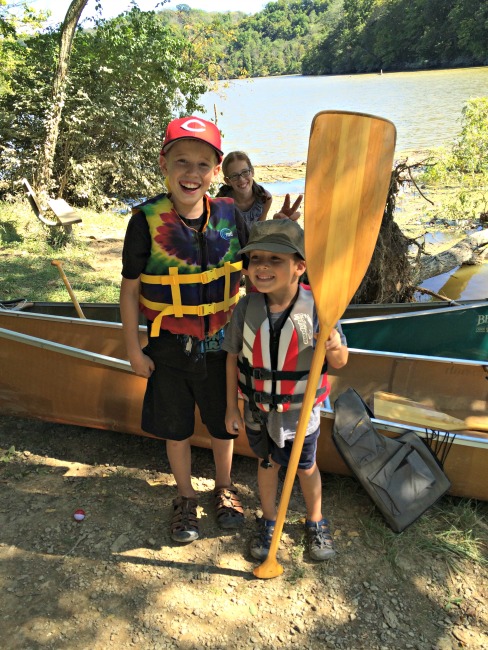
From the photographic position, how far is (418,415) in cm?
297

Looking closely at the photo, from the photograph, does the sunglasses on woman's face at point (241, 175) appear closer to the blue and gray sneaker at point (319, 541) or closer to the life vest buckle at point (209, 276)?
the life vest buckle at point (209, 276)

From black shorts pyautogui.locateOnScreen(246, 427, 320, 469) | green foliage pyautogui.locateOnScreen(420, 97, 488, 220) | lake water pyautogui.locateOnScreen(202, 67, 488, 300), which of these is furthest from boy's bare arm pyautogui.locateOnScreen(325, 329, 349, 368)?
green foliage pyautogui.locateOnScreen(420, 97, 488, 220)

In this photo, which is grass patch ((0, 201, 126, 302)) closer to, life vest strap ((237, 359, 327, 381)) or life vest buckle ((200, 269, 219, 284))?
life vest buckle ((200, 269, 219, 284))

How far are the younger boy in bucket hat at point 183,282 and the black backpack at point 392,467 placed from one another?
60cm

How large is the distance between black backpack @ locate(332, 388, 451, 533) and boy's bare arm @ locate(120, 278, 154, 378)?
101 centimetres

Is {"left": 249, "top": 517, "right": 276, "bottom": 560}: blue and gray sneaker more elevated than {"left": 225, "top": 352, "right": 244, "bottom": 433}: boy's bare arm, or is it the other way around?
{"left": 225, "top": 352, "right": 244, "bottom": 433}: boy's bare arm

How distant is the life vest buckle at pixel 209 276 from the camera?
6.15 ft

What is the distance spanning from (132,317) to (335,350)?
762 millimetres

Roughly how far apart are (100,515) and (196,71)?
10.5 meters

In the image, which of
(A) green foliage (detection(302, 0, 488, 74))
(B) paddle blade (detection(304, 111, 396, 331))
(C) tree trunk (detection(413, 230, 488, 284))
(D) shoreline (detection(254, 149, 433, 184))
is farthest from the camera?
(A) green foliage (detection(302, 0, 488, 74))

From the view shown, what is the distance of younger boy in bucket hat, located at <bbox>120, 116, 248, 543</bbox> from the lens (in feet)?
5.85

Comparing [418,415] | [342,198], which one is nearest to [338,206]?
[342,198]

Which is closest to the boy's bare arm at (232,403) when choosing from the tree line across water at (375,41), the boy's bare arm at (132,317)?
the boy's bare arm at (132,317)

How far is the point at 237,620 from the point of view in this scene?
188cm
